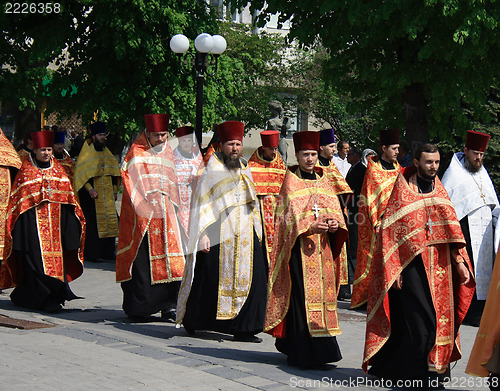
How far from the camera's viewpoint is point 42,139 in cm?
1098

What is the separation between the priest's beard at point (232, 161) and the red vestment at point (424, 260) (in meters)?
2.16

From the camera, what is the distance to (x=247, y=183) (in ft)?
30.1

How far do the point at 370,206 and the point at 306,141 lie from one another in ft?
11.4

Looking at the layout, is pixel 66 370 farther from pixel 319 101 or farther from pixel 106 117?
pixel 319 101

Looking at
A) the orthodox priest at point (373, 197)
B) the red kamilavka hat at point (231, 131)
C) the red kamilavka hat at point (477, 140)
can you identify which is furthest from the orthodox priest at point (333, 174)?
the red kamilavka hat at point (231, 131)

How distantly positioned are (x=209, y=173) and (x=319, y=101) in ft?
77.0

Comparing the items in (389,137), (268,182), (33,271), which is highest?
(389,137)

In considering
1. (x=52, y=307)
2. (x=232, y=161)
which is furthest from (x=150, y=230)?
(x=52, y=307)

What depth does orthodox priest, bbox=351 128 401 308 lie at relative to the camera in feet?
36.6

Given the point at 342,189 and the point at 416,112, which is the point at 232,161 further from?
the point at 416,112

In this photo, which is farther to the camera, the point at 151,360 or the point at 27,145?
the point at 27,145

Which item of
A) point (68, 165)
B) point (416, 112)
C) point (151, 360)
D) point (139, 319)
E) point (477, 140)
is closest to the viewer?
point (151, 360)

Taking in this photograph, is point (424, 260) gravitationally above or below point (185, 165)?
below

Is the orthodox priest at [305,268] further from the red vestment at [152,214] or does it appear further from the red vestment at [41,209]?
the red vestment at [41,209]
